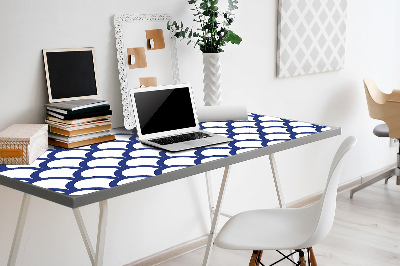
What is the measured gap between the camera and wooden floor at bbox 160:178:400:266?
122 inches

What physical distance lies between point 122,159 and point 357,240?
1.80 metres

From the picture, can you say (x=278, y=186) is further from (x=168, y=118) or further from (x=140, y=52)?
(x=140, y=52)

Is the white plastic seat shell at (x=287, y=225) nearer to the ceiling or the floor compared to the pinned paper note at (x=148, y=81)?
nearer to the floor

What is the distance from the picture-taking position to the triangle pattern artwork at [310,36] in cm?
352

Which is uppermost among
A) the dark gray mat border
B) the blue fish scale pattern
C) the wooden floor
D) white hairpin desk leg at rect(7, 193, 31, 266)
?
the blue fish scale pattern

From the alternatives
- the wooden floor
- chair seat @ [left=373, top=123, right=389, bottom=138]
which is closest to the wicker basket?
the wooden floor

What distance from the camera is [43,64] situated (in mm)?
2418

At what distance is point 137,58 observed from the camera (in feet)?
8.77

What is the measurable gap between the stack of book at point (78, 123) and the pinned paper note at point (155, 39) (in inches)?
19.8

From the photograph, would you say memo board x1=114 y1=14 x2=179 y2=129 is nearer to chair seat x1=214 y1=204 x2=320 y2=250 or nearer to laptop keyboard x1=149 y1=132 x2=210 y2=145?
laptop keyboard x1=149 y1=132 x2=210 y2=145

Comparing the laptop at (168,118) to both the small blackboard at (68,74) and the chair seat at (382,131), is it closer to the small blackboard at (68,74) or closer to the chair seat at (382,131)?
the small blackboard at (68,74)

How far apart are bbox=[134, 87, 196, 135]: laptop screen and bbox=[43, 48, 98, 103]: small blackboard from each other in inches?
10.2

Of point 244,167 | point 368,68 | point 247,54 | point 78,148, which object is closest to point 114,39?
point 78,148

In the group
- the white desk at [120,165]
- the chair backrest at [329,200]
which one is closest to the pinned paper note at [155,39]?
the white desk at [120,165]
